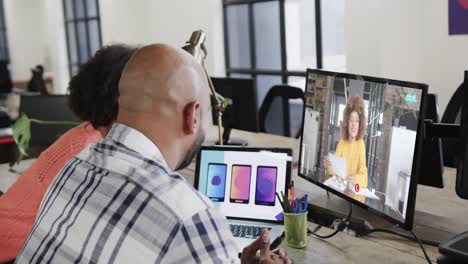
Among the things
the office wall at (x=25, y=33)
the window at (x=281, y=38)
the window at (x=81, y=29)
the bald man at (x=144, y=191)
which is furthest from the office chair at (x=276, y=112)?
the office wall at (x=25, y=33)

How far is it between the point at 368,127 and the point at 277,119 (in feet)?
7.96

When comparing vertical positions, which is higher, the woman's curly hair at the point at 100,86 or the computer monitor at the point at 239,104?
the woman's curly hair at the point at 100,86

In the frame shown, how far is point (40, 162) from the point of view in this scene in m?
1.75

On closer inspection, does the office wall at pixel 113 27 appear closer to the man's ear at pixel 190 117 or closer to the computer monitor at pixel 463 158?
the computer monitor at pixel 463 158

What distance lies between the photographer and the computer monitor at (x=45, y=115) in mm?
3029

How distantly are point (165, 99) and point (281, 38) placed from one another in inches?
165

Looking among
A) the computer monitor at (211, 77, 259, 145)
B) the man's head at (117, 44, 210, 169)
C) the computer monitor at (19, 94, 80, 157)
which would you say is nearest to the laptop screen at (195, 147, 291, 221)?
the man's head at (117, 44, 210, 169)

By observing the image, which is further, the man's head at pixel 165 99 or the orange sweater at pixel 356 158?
the orange sweater at pixel 356 158

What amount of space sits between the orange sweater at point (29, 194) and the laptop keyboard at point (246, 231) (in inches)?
21.9

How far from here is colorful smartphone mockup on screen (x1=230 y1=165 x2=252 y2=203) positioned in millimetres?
1698

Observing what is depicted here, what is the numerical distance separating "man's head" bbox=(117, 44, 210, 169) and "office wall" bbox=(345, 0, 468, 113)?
2957mm

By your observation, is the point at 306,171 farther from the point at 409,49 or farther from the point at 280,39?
the point at 280,39

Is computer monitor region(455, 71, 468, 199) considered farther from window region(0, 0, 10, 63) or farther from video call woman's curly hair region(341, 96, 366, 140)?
window region(0, 0, 10, 63)

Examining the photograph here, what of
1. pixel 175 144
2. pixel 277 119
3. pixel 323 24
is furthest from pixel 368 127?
pixel 323 24
